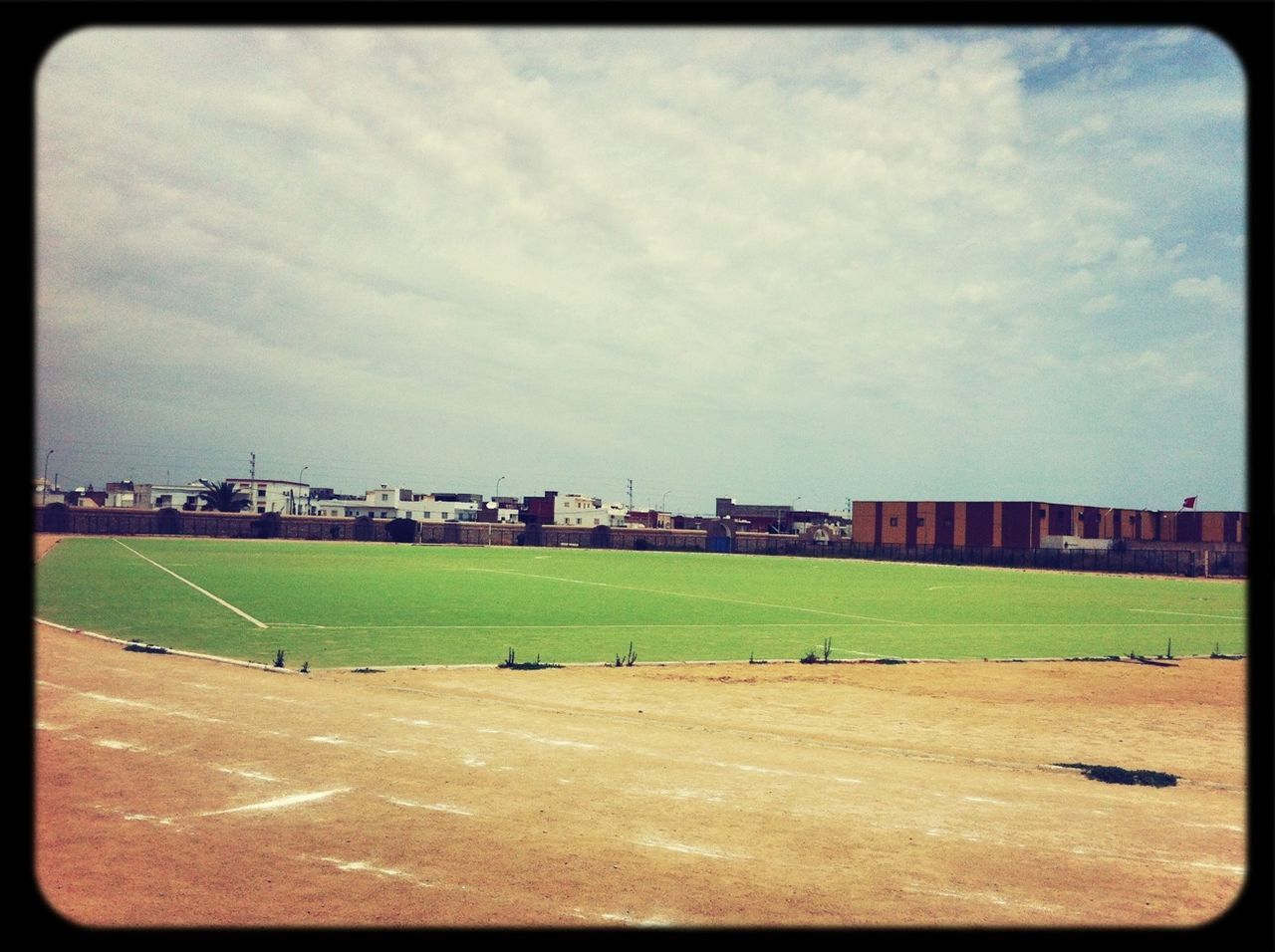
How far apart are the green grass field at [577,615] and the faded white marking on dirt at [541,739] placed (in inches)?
237

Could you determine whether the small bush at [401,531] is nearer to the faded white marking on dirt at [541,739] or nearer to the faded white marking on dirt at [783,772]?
the faded white marking on dirt at [541,739]

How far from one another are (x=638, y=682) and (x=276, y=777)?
25.2 feet

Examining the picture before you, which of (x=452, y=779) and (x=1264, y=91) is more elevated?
(x=1264, y=91)

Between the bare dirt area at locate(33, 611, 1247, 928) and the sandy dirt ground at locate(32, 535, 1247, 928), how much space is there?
0.11ft

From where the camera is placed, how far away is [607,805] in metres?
8.23

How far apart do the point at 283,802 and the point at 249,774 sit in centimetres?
111

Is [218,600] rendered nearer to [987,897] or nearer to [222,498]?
[987,897]

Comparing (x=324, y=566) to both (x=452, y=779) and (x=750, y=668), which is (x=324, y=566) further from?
(x=452, y=779)

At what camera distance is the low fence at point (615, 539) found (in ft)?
238

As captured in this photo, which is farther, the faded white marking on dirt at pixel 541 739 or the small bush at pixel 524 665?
the small bush at pixel 524 665

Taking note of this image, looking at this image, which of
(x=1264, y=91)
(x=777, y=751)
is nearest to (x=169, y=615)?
(x=777, y=751)

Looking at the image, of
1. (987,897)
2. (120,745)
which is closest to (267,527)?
(120,745)

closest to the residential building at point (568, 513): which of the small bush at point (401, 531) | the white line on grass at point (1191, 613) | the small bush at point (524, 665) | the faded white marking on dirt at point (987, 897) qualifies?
the small bush at point (401, 531)

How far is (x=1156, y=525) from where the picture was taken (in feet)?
301
